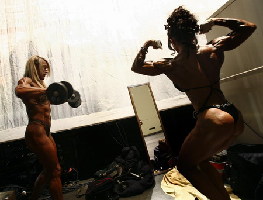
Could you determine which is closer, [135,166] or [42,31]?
[135,166]

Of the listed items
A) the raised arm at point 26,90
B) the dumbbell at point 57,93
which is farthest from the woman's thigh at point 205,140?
the raised arm at point 26,90

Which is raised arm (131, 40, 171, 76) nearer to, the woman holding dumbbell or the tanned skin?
the tanned skin

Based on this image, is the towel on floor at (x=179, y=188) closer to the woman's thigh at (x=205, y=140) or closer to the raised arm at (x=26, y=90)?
the woman's thigh at (x=205, y=140)

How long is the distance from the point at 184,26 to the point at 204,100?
689 millimetres

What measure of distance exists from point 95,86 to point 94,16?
1.54 meters

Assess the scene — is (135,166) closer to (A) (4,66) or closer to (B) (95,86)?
(B) (95,86)

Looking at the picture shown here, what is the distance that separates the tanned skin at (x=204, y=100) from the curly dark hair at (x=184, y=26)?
0.20ft

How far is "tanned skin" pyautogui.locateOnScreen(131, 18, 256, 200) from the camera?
167cm

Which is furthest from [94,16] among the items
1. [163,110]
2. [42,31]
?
[163,110]

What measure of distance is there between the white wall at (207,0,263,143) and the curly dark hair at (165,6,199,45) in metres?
0.95

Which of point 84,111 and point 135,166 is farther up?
point 84,111

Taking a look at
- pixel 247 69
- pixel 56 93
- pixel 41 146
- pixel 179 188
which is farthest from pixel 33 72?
pixel 247 69

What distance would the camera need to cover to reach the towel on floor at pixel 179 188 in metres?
2.56

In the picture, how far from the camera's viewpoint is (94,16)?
4.56 metres
